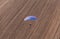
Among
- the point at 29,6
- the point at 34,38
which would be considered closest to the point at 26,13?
the point at 29,6

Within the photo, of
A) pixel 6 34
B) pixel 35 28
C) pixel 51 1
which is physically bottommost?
pixel 6 34

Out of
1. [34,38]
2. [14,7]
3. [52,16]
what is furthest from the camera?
[14,7]

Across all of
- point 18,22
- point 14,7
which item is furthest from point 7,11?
point 18,22

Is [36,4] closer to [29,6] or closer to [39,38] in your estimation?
[29,6]

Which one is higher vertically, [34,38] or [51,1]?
[51,1]

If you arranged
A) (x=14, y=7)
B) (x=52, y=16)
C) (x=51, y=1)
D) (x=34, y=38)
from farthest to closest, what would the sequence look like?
(x=51, y=1) → (x=14, y=7) → (x=52, y=16) → (x=34, y=38)

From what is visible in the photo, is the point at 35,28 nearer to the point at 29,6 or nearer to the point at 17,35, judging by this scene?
the point at 17,35

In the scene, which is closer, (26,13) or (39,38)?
(39,38)
